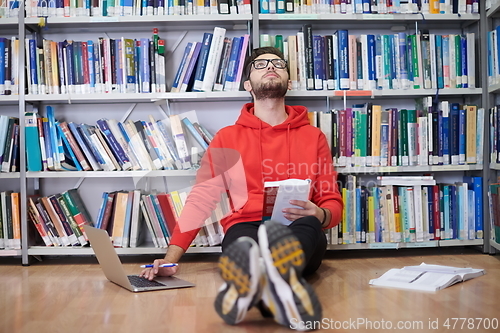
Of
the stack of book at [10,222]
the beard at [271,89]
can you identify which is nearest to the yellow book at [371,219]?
the beard at [271,89]

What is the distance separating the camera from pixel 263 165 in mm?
2438

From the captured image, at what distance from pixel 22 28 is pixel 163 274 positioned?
1548 millimetres

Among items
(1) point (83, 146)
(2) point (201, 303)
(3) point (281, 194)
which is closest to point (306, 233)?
(3) point (281, 194)

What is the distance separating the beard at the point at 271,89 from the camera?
2.46 meters

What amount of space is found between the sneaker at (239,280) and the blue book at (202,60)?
1411 millimetres

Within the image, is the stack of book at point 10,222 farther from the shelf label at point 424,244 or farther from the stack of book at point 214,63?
the shelf label at point 424,244

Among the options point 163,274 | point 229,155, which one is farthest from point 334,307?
point 229,155

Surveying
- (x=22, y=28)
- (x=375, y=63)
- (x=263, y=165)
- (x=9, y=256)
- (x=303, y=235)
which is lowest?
(x=9, y=256)

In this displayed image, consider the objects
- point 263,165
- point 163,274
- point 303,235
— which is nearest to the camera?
point 303,235

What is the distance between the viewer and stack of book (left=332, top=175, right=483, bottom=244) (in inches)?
108

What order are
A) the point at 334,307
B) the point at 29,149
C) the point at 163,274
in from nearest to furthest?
1. the point at 334,307
2. the point at 163,274
3. the point at 29,149

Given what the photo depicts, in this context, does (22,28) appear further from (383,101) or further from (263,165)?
(383,101)

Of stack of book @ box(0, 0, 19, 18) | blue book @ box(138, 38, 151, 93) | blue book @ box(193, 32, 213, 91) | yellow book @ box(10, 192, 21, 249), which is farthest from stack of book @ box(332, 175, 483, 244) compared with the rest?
stack of book @ box(0, 0, 19, 18)

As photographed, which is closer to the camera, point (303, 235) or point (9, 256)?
point (303, 235)
